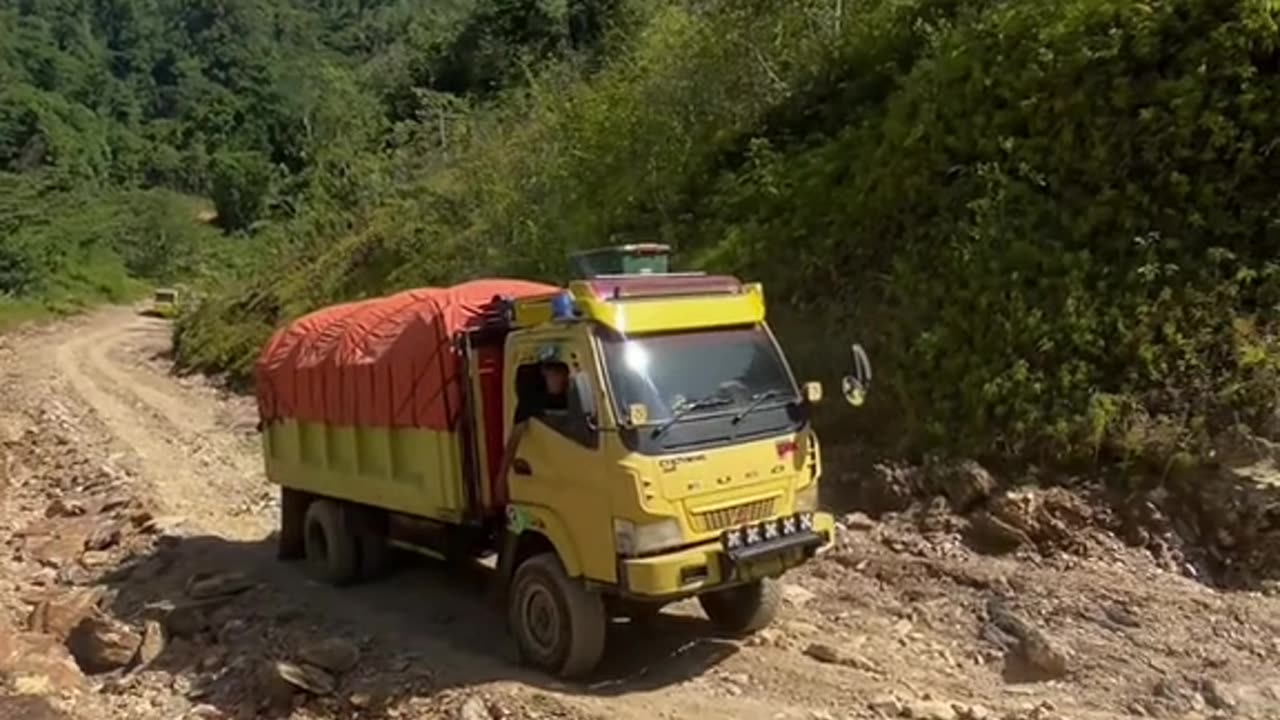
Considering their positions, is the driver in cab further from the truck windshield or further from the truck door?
the truck windshield

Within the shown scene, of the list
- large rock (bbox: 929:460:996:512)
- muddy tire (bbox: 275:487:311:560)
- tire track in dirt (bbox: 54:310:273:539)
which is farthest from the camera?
tire track in dirt (bbox: 54:310:273:539)

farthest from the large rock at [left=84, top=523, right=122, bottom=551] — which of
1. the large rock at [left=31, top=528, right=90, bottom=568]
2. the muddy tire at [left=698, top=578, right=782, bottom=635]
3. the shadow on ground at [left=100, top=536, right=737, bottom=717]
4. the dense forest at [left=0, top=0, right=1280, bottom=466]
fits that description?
the muddy tire at [left=698, top=578, right=782, bottom=635]

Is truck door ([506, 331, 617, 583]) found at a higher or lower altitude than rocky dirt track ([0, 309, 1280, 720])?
higher

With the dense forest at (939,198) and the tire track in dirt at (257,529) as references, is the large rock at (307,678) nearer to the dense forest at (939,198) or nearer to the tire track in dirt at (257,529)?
the tire track in dirt at (257,529)

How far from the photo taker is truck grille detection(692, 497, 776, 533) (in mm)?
8102

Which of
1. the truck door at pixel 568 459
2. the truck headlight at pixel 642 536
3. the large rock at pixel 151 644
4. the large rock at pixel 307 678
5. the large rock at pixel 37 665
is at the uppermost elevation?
the truck door at pixel 568 459

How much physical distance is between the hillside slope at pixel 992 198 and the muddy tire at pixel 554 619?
411 cm

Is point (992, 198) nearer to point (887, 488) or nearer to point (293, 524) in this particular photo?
point (887, 488)

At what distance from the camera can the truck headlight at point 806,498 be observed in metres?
8.70

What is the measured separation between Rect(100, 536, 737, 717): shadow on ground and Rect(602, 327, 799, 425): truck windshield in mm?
1878

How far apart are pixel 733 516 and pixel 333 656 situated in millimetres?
3557

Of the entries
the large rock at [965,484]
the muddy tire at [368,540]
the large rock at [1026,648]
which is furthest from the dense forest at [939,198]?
the muddy tire at [368,540]

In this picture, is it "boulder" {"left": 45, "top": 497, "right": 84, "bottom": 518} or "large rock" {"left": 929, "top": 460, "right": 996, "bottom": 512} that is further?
"boulder" {"left": 45, "top": 497, "right": 84, "bottom": 518}

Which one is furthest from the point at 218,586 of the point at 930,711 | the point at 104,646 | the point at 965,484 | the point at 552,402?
the point at 930,711
